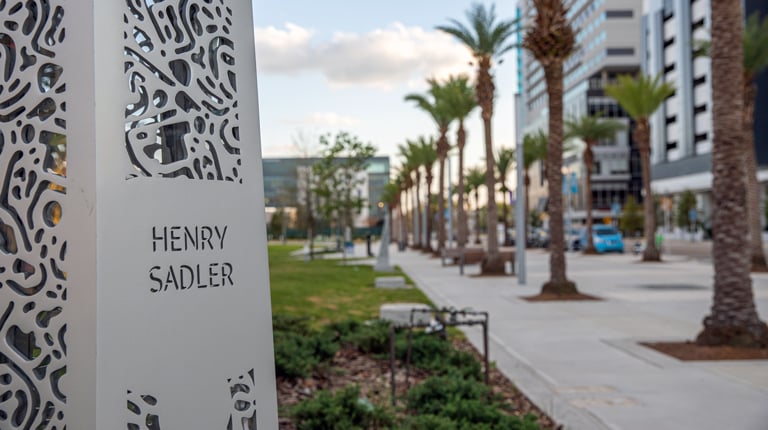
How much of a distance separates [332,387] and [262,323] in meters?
4.24

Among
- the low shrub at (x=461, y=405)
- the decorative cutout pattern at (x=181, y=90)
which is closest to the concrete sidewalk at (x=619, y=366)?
the low shrub at (x=461, y=405)

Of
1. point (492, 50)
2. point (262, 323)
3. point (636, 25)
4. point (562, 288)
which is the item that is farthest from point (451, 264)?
point (636, 25)

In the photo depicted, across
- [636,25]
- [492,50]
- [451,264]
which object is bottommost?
[451,264]

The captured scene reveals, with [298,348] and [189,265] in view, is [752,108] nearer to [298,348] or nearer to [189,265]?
[298,348]

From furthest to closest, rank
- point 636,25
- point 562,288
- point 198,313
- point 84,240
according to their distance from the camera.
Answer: point 636,25
point 562,288
point 198,313
point 84,240

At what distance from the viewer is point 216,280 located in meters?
2.91

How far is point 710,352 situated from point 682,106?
7144 cm

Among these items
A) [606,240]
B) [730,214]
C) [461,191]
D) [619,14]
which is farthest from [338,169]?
[619,14]

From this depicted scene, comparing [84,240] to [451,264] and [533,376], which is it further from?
[451,264]

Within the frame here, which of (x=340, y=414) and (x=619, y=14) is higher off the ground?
(x=619, y=14)

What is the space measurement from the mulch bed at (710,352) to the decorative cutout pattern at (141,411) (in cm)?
787

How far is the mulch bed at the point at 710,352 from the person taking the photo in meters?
8.90

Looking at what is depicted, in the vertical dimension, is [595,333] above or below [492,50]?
below

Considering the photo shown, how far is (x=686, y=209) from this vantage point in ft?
232
